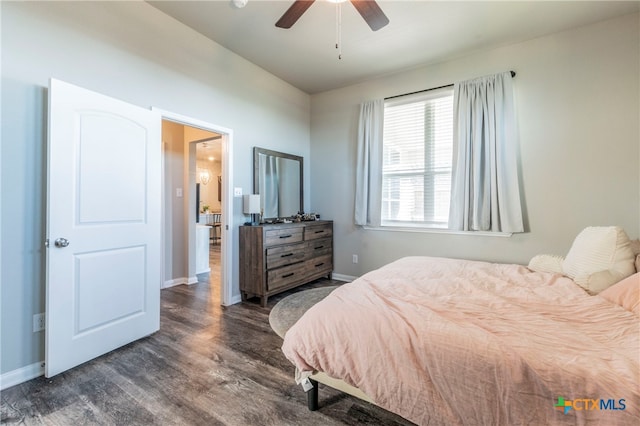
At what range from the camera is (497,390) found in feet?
3.15

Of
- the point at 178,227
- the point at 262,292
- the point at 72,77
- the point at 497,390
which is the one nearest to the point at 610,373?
the point at 497,390

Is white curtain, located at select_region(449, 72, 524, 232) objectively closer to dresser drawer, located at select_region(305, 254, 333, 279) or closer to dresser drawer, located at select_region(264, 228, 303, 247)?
dresser drawer, located at select_region(305, 254, 333, 279)

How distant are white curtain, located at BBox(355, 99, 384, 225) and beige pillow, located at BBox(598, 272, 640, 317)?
97.3 inches

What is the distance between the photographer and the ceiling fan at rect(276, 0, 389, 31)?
1794 millimetres

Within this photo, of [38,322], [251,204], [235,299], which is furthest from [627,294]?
[38,322]

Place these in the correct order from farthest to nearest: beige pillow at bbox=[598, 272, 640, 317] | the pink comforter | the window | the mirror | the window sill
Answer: the mirror → the window → the window sill → beige pillow at bbox=[598, 272, 640, 317] → the pink comforter

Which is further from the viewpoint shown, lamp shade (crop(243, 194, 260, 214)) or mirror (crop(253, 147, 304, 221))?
mirror (crop(253, 147, 304, 221))

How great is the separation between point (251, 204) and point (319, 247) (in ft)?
3.97

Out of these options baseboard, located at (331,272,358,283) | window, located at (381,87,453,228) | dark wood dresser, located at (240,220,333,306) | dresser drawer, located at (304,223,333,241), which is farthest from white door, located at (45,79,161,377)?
window, located at (381,87,453,228)

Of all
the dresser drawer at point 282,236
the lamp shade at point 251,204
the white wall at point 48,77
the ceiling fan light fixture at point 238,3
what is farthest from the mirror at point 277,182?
the ceiling fan light fixture at point 238,3

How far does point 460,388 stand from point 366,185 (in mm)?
2993

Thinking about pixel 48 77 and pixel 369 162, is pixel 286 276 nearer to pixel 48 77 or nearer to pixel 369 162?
pixel 369 162

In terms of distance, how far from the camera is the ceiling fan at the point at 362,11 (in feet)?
5.89

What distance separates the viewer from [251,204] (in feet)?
10.8
